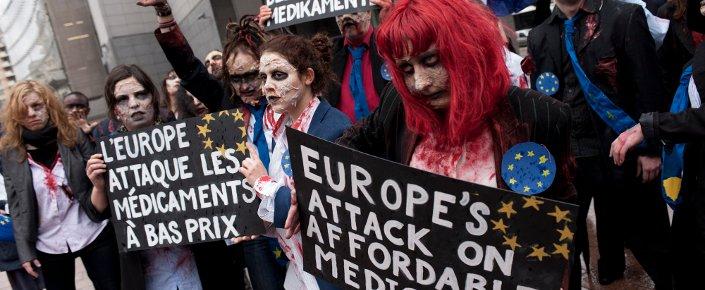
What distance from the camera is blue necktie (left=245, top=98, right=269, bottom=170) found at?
252 centimetres

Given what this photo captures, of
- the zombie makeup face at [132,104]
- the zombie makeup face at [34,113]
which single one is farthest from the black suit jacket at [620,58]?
the zombie makeup face at [34,113]

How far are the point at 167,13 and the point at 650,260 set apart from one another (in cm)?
290

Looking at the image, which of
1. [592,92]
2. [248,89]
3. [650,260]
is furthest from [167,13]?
[650,260]

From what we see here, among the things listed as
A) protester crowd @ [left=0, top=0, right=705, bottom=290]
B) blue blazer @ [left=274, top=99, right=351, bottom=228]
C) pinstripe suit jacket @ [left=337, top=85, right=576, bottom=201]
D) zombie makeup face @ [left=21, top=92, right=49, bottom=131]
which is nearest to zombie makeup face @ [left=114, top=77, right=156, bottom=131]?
protester crowd @ [left=0, top=0, right=705, bottom=290]

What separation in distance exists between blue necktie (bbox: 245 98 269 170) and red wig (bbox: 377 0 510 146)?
1242 millimetres

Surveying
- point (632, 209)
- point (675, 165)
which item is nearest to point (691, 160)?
point (675, 165)

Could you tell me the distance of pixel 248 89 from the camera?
267 centimetres

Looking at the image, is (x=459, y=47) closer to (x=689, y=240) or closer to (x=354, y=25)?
(x=689, y=240)

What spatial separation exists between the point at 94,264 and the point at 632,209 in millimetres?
3238

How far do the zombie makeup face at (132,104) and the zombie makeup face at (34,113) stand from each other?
2.73ft

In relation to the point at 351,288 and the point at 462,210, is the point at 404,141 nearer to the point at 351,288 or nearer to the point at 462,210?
the point at 462,210

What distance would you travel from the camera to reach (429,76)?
138 centimetres

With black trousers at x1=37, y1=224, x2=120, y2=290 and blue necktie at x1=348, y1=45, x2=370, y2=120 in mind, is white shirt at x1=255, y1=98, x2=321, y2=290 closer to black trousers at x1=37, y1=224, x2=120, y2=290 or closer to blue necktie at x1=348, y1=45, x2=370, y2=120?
blue necktie at x1=348, y1=45, x2=370, y2=120

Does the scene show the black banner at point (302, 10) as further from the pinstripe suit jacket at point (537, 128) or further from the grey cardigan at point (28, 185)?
the pinstripe suit jacket at point (537, 128)
